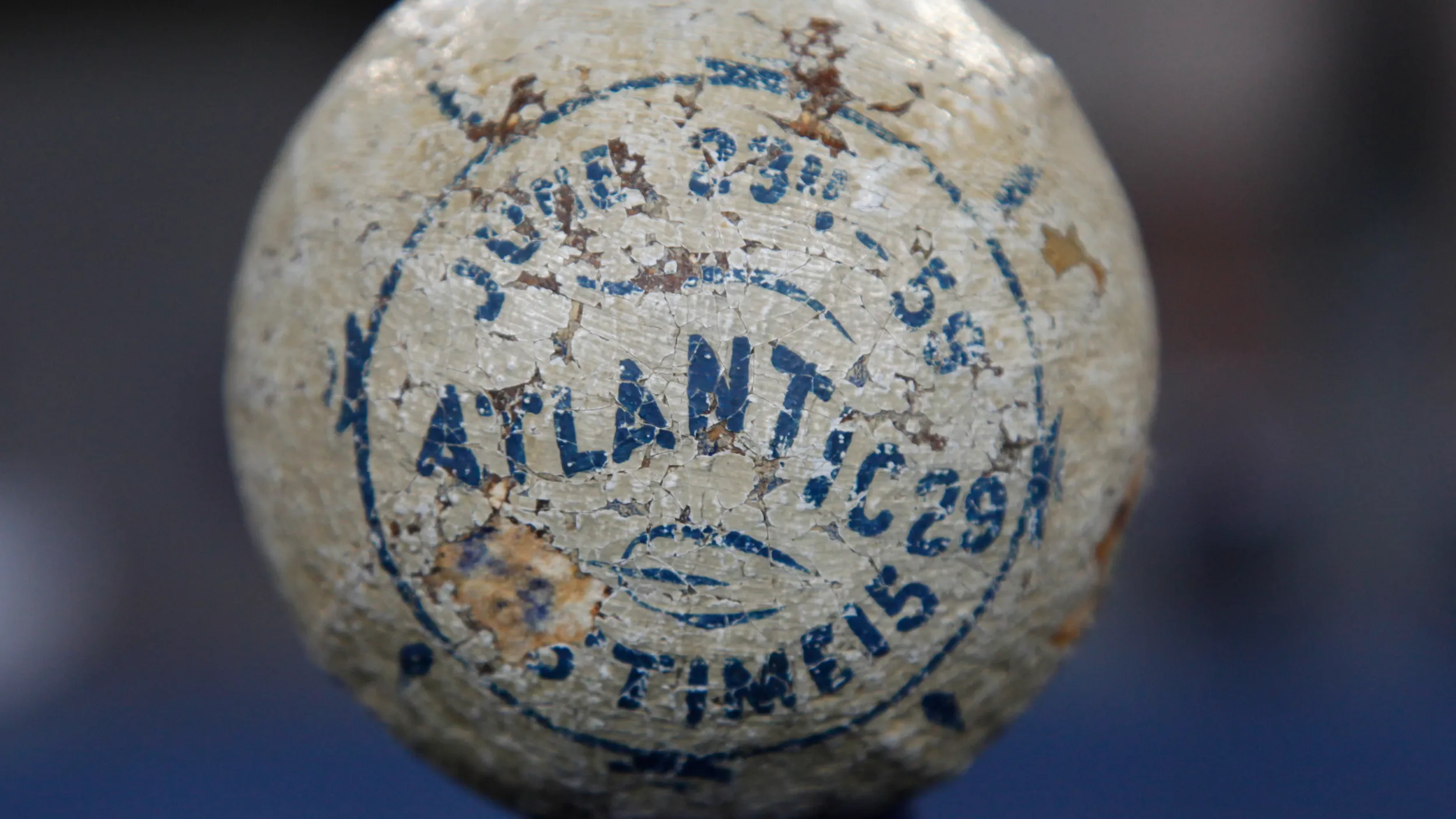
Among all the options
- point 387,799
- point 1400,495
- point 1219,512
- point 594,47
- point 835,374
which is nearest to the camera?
point 835,374

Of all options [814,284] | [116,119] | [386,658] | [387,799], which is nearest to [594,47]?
[814,284]

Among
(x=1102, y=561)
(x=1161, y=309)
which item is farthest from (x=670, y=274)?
(x=1161, y=309)

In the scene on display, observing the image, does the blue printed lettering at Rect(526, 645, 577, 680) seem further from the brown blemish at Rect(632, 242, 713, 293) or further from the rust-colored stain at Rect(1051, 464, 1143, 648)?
the rust-colored stain at Rect(1051, 464, 1143, 648)

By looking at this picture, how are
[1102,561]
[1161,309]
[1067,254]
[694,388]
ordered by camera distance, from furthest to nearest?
1. [1161,309]
2. [1102,561]
3. [1067,254]
4. [694,388]

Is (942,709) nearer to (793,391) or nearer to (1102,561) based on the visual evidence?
(1102,561)

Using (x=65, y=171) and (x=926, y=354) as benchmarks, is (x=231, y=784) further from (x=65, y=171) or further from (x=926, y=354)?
(x=65, y=171)

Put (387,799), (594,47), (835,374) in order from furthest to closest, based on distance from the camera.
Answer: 1. (387,799)
2. (594,47)
3. (835,374)

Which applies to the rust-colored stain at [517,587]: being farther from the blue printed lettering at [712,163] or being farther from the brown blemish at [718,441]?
the blue printed lettering at [712,163]
